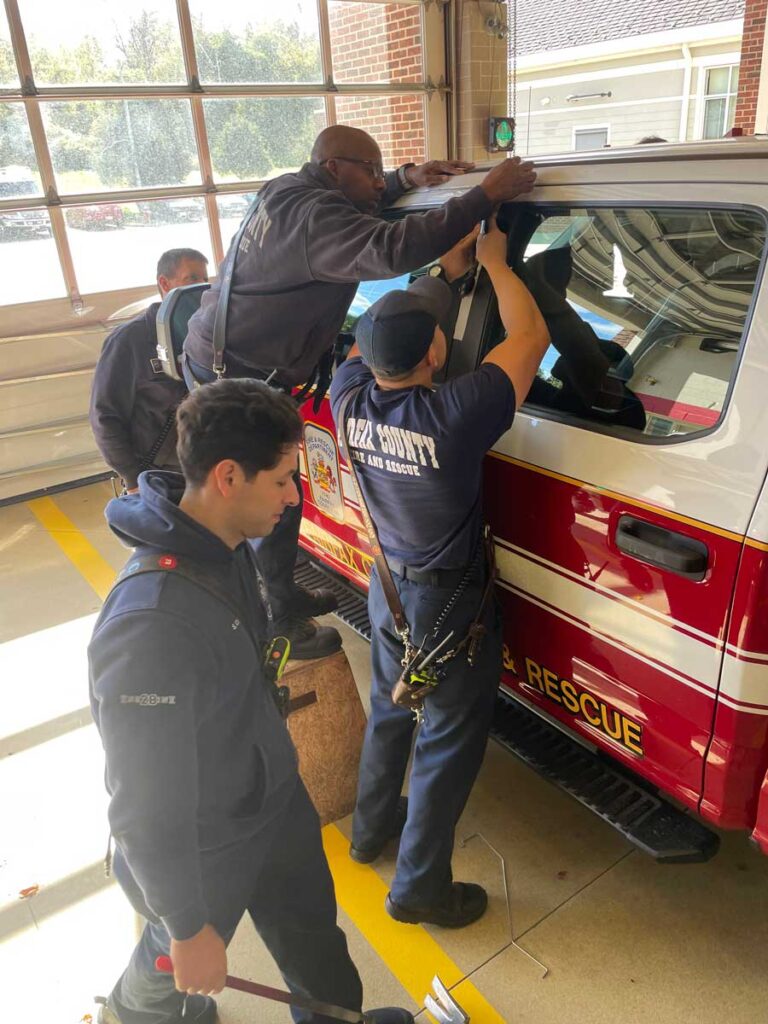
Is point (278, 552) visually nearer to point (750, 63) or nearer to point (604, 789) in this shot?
point (604, 789)

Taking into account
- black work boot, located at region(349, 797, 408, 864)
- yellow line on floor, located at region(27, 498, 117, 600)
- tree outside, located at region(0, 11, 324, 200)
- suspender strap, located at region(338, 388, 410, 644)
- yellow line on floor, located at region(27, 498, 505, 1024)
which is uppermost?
tree outside, located at region(0, 11, 324, 200)

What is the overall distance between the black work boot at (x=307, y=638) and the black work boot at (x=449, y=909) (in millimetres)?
803

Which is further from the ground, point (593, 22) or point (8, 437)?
point (593, 22)

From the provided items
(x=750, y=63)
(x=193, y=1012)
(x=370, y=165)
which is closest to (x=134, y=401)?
(x=370, y=165)

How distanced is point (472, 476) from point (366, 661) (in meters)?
1.96

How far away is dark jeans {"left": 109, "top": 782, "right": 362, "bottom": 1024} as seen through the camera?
1781 millimetres

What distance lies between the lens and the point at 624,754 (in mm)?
2229

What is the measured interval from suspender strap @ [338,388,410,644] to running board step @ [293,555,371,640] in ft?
2.91

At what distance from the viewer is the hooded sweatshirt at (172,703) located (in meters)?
1.31

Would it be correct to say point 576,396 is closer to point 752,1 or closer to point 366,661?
point 366,661

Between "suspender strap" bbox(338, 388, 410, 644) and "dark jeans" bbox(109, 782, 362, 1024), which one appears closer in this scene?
"dark jeans" bbox(109, 782, 362, 1024)

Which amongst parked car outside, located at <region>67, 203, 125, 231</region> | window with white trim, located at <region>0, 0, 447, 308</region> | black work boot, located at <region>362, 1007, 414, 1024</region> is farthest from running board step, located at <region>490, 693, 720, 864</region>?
parked car outside, located at <region>67, 203, 125, 231</region>

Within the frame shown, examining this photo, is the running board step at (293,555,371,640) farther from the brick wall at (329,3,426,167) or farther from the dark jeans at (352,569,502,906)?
the brick wall at (329,3,426,167)

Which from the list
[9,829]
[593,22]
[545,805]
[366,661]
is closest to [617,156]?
[545,805]
